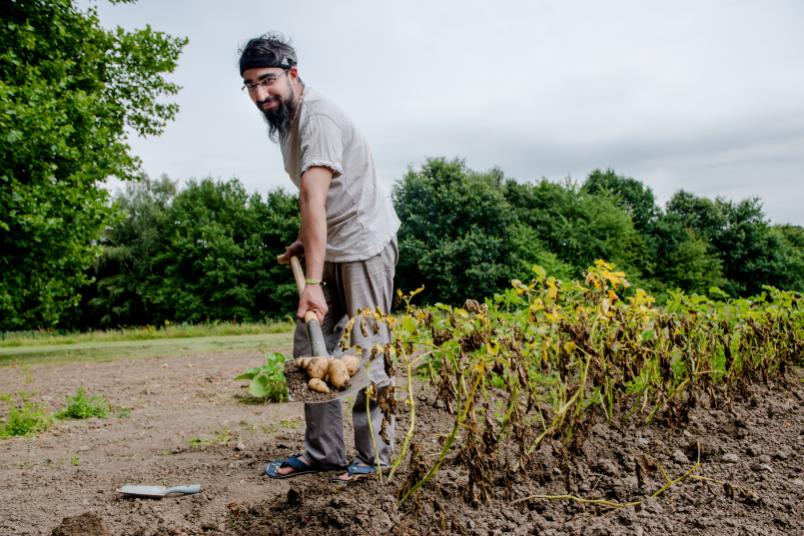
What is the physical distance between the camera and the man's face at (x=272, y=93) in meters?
2.89

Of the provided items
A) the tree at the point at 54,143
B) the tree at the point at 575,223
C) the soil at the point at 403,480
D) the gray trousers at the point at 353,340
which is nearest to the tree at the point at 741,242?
the tree at the point at 575,223

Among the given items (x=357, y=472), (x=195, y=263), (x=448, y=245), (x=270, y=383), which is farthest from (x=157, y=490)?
(x=195, y=263)

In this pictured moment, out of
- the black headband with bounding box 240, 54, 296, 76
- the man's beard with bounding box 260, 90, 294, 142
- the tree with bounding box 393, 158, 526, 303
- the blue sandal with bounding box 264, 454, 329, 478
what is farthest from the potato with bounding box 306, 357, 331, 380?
the tree with bounding box 393, 158, 526, 303

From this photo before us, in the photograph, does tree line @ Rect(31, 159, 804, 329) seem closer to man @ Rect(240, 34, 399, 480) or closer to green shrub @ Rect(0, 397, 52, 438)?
green shrub @ Rect(0, 397, 52, 438)

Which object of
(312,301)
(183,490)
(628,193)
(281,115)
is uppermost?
(628,193)

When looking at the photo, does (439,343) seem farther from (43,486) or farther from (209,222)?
(209,222)

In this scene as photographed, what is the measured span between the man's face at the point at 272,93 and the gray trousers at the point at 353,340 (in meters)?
0.75

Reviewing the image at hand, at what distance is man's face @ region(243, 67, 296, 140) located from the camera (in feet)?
9.48

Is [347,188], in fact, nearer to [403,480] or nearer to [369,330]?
[369,330]

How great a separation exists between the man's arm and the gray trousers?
9.5 inches

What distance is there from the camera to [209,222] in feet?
112

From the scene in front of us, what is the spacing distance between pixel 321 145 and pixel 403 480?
60.9 inches

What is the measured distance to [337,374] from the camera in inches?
101

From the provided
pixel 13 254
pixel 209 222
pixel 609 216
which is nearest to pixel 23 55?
pixel 13 254
